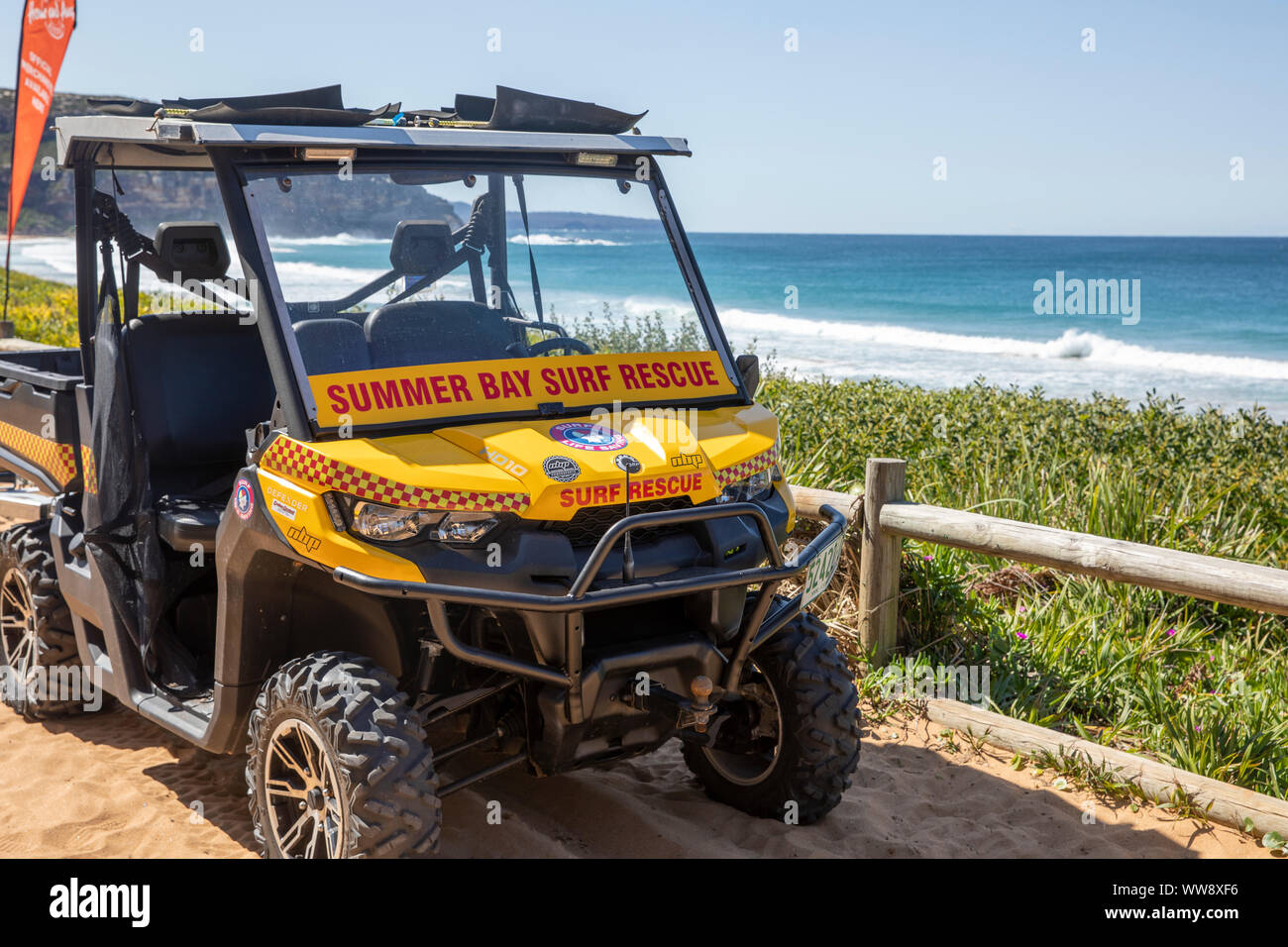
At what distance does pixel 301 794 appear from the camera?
11.4ft

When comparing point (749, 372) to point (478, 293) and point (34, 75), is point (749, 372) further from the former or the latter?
point (34, 75)

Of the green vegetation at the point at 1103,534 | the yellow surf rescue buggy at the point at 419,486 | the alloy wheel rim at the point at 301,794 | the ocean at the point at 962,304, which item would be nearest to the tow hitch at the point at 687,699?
the yellow surf rescue buggy at the point at 419,486

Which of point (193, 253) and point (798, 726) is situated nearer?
point (798, 726)

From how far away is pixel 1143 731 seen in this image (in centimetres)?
504

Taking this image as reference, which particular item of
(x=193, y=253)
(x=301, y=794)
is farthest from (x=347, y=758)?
(x=193, y=253)

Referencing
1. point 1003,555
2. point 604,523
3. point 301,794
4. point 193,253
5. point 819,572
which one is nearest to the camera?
point 604,523

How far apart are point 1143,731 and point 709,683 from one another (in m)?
2.57

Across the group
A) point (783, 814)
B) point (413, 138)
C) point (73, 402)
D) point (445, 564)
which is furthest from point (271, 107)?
point (783, 814)

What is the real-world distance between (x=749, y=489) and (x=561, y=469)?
0.73 meters

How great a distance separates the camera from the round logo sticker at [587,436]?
135 inches

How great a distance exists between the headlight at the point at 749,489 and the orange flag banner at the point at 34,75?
3645 mm

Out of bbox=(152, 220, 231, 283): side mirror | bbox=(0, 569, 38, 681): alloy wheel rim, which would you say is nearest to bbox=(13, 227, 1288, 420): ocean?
bbox=(152, 220, 231, 283): side mirror

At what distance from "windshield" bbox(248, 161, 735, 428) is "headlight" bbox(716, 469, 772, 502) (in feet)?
1.39
